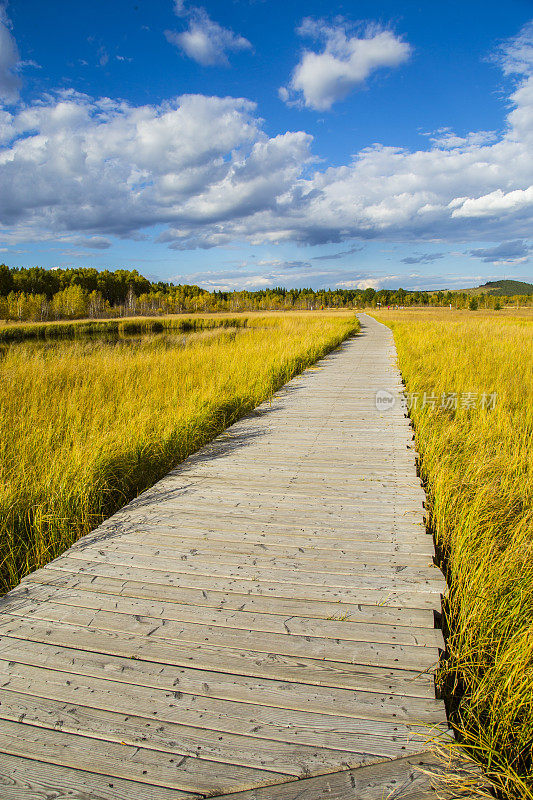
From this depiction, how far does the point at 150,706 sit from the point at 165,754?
205 mm

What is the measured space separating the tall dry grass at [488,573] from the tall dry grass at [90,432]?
2466mm

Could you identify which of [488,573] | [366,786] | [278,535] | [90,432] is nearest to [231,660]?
[366,786]

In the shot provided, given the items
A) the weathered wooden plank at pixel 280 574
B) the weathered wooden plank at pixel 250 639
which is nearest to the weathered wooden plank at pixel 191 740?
the weathered wooden plank at pixel 250 639

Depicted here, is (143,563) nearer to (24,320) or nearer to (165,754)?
(165,754)

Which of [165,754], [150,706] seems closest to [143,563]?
[150,706]

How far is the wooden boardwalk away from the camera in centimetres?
139

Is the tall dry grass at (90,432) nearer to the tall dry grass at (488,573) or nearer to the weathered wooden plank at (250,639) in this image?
the weathered wooden plank at (250,639)

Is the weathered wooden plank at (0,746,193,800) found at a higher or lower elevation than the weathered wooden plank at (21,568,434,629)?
lower

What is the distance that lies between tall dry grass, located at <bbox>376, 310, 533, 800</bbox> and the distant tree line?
6251cm

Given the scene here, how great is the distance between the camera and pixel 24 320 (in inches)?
2282

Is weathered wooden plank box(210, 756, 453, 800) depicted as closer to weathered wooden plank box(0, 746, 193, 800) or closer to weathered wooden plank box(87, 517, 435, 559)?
weathered wooden plank box(0, 746, 193, 800)

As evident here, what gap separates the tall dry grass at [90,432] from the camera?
3.08m

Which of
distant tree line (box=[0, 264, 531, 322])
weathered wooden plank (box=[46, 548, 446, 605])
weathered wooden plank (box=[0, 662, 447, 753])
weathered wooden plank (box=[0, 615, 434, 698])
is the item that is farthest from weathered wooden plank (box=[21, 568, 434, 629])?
distant tree line (box=[0, 264, 531, 322])

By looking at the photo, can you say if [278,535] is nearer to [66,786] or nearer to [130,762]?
[130,762]
